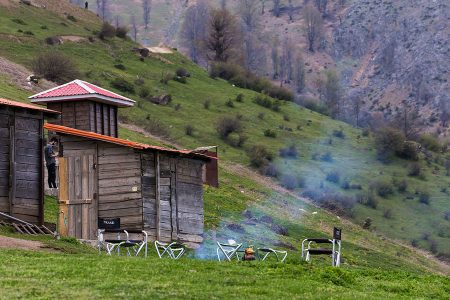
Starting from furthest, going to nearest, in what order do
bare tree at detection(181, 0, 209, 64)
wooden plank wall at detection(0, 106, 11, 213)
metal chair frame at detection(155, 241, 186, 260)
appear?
bare tree at detection(181, 0, 209, 64) < wooden plank wall at detection(0, 106, 11, 213) < metal chair frame at detection(155, 241, 186, 260)

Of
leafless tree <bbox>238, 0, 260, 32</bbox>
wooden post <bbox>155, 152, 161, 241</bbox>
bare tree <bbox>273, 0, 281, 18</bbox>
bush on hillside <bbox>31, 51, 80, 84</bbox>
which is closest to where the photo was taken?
wooden post <bbox>155, 152, 161, 241</bbox>

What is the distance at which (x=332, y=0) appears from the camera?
197m

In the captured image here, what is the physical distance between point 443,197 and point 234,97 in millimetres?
24705

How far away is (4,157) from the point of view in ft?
97.3

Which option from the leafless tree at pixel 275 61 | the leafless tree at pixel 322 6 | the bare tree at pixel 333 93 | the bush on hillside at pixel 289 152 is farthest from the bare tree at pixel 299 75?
the bush on hillside at pixel 289 152

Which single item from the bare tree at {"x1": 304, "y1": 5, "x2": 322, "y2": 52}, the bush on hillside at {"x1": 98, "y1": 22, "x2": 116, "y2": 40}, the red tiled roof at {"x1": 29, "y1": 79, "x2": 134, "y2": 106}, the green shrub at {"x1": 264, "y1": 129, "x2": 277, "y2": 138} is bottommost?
the green shrub at {"x1": 264, "y1": 129, "x2": 277, "y2": 138}

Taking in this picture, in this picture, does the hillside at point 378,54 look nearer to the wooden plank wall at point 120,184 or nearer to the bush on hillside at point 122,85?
the bush on hillside at point 122,85

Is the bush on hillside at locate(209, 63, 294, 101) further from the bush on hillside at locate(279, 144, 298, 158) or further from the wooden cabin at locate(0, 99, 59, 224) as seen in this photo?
the wooden cabin at locate(0, 99, 59, 224)

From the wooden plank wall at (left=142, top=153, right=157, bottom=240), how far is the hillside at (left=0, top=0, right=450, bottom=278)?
309 cm

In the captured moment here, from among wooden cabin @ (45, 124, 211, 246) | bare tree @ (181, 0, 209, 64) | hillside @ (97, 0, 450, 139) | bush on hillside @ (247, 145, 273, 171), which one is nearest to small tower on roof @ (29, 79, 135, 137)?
Answer: wooden cabin @ (45, 124, 211, 246)

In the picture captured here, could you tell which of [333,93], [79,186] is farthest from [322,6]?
[79,186]

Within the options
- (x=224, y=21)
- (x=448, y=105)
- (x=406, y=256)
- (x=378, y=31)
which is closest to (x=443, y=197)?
(x=406, y=256)

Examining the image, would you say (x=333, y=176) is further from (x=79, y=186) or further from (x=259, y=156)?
(x=79, y=186)

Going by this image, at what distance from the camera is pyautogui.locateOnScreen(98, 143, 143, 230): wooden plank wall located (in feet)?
109
